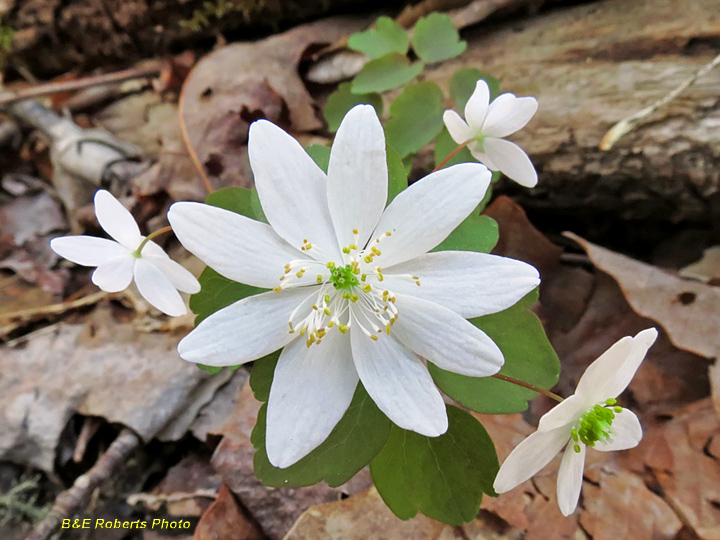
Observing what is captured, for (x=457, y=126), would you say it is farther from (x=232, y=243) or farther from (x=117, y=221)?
(x=117, y=221)

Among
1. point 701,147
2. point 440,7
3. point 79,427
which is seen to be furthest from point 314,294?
point 440,7

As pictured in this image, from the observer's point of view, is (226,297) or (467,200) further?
(226,297)

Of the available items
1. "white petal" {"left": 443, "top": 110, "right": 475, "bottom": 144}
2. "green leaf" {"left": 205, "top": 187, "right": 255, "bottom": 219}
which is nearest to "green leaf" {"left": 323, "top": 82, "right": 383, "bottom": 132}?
"white petal" {"left": 443, "top": 110, "right": 475, "bottom": 144}

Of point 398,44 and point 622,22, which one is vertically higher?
point 398,44

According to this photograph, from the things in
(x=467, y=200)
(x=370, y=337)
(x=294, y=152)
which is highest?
(x=294, y=152)

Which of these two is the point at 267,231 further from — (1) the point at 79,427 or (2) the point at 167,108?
(2) the point at 167,108

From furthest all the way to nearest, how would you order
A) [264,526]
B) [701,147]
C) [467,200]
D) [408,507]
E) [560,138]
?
[560,138] < [701,147] < [264,526] < [408,507] < [467,200]
